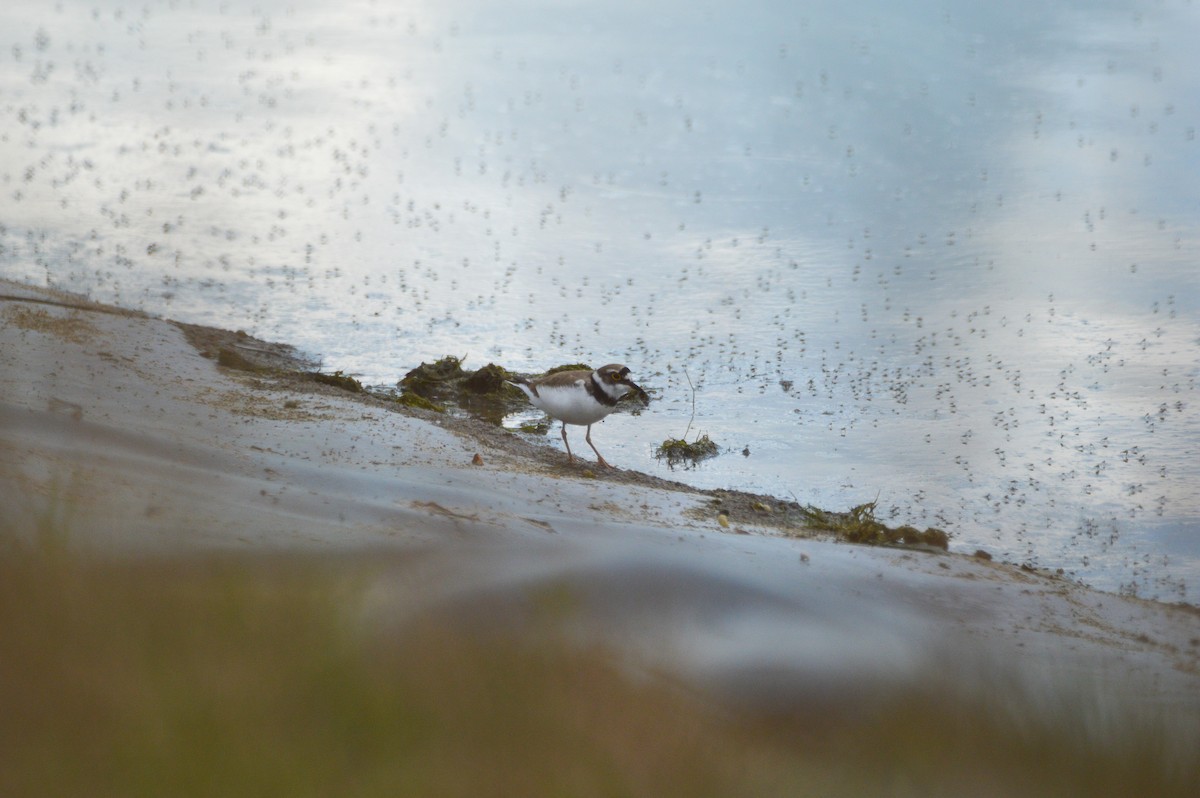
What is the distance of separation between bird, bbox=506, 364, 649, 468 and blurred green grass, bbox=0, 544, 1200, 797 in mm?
5800

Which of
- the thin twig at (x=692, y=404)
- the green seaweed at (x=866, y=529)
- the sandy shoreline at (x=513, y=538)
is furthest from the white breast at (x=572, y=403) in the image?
the green seaweed at (x=866, y=529)

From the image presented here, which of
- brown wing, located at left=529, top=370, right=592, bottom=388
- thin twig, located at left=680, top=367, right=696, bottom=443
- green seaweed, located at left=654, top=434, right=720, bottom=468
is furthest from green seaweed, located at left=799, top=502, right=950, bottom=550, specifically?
brown wing, located at left=529, top=370, right=592, bottom=388

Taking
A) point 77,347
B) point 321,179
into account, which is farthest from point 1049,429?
point 321,179

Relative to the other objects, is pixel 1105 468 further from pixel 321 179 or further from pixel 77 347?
pixel 321 179

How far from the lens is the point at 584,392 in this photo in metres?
7.54

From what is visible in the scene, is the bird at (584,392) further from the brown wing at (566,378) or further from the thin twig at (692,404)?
the thin twig at (692,404)

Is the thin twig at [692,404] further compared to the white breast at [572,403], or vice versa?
the thin twig at [692,404]

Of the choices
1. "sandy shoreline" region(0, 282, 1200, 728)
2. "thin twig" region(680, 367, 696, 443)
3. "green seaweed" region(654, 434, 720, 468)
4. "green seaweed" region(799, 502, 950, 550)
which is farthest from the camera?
"thin twig" region(680, 367, 696, 443)

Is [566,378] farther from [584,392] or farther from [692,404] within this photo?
[692,404]

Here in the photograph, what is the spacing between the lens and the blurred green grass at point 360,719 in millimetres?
1185

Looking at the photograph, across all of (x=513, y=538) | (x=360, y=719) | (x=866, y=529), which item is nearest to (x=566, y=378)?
(x=866, y=529)

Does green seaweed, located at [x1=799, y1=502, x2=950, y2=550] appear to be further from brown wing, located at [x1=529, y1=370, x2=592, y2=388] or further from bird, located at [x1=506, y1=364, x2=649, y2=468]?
brown wing, located at [x1=529, y1=370, x2=592, y2=388]

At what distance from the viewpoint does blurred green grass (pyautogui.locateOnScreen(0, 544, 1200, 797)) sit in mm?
1185

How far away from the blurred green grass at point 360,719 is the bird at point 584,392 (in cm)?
580
